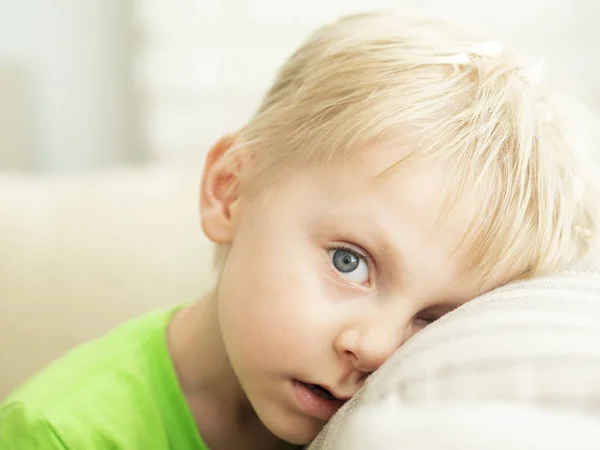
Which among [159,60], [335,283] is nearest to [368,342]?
[335,283]

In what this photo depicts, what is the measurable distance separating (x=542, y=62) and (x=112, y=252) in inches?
23.9

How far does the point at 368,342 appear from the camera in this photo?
0.59 m

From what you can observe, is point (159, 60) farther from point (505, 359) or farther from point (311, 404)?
point (505, 359)

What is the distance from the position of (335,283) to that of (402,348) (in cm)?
13

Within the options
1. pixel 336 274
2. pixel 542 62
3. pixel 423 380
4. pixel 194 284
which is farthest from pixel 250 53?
pixel 423 380

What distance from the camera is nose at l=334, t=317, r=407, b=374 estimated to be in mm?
590

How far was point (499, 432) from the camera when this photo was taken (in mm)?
374

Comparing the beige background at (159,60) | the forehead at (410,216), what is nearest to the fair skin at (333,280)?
the forehead at (410,216)

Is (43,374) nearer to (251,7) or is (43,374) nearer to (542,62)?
(542,62)

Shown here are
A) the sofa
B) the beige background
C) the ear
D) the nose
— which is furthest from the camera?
the beige background

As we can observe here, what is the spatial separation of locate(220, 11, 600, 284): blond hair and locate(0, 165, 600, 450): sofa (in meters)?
0.06

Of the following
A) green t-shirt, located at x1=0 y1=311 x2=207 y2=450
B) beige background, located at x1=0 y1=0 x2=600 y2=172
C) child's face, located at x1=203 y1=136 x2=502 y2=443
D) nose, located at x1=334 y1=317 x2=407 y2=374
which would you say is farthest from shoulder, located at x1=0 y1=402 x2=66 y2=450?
beige background, located at x1=0 y1=0 x2=600 y2=172

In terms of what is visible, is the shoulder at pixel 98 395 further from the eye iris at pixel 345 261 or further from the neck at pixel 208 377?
the eye iris at pixel 345 261

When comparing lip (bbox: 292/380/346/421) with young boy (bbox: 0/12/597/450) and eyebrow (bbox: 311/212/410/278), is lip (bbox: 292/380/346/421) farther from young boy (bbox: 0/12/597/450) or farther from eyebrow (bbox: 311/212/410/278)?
eyebrow (bbox: 311/212/410/278)
